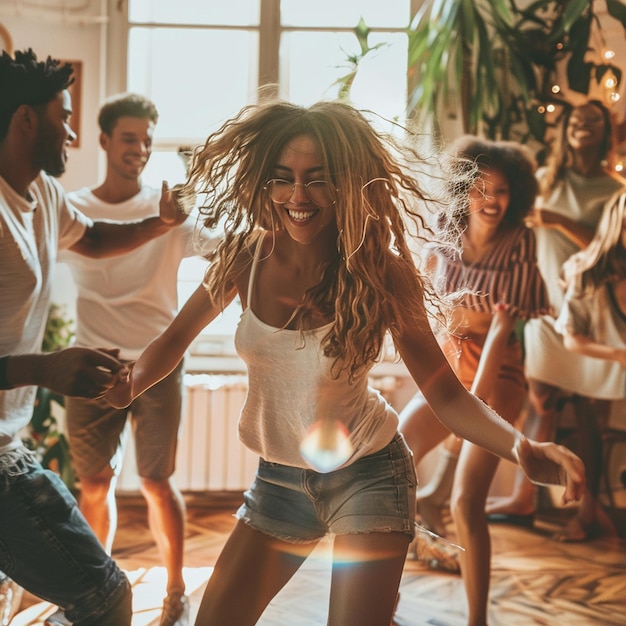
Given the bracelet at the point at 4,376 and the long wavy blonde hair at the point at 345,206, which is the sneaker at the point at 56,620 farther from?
the long wavy blonde hair at the point at 345,206

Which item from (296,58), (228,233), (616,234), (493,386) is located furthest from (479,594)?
(296,58)

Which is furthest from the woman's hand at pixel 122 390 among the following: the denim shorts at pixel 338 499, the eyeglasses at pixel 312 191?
the eyeglasses at pixel 312 191

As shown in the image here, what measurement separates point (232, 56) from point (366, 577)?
3.30 meters

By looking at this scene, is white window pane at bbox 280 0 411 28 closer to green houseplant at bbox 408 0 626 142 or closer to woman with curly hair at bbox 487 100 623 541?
green houseplant at bbox 408 0 626 142

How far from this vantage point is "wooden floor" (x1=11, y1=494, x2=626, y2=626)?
9.37 feet

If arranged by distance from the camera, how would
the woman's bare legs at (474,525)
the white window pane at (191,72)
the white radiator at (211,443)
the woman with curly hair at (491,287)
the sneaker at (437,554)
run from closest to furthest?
the woman's bare legs at (474,525) < the woman with curly hair at (491,287) < the sneaker at (437,554) < the white radiator at (211,443) < the white window pane at (191,72)

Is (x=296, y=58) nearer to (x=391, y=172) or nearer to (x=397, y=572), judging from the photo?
(x=391, y=172)

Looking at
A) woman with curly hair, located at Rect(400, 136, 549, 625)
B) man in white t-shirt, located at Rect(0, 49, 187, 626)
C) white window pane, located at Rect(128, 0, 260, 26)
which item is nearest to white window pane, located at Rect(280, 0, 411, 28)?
white window pane, located at Rect(128, 0, 260, 26)

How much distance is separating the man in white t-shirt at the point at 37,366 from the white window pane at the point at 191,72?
212cm

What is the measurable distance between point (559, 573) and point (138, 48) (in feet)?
10.2

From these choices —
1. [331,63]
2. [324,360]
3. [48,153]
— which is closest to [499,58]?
[331,63]

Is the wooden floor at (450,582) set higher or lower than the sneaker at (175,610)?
lower

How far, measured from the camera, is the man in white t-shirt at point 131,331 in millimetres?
2729

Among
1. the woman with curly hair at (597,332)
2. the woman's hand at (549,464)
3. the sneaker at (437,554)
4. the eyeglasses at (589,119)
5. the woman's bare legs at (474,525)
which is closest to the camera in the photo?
the woman's hand at (549,464)
